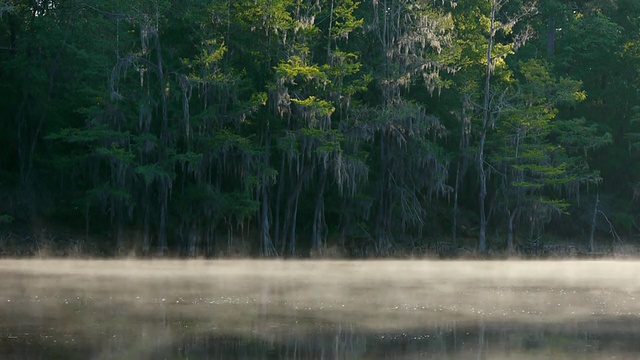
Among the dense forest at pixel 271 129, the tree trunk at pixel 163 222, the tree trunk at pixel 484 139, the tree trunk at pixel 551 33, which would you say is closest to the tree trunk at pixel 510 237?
the dense forest at pixel 271 129

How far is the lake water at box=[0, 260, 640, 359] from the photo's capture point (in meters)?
Result: 11.0

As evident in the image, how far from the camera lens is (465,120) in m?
37.1

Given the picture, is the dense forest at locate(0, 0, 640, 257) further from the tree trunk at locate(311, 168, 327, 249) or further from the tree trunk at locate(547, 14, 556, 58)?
the tree trunk at locate(547, 14, 556, 58)

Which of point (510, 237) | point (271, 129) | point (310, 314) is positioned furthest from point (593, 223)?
point (310, 314)

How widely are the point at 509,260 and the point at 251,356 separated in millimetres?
24731

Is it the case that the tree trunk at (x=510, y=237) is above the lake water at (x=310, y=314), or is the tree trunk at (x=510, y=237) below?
above

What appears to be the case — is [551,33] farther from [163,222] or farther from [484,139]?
[163,222]

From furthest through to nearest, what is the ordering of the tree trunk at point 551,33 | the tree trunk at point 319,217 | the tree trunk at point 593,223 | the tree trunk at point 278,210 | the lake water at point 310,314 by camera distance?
1. the tree trunk at point 551,33
2. the tree trunk at point 593,223
3. the tree trunk at point 278,210
4. the tree trunk at point 319,217
5. the lake water at point 310,314

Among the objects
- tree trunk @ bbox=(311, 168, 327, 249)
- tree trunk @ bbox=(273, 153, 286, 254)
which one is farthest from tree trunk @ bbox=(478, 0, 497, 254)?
tree trunk @ bbox=(273, 153, 286, 254)

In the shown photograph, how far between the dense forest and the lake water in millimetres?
7454

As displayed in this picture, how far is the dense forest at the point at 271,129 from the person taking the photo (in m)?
31.8

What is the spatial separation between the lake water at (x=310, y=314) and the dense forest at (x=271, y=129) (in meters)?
7.45

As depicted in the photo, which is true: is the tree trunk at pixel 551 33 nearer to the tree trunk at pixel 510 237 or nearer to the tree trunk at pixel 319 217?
the tree trunk at pixel 510 237

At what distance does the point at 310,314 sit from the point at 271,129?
19783 mm
